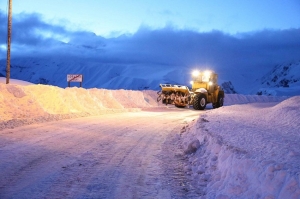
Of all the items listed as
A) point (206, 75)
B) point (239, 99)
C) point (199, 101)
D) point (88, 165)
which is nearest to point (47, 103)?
point (199, 101)

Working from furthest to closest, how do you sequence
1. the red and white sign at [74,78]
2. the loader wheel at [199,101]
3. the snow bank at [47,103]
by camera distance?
the red and white sign at [74,78], the loader wheel at [199,101], the snow bank at [47,103]

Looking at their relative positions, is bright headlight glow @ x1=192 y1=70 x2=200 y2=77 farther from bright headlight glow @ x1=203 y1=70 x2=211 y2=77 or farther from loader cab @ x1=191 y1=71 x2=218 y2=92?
bright headlight glow @ x1=203 y1=70 x2=211 y2=77

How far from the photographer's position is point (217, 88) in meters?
26.7

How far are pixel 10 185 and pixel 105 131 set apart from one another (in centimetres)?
625

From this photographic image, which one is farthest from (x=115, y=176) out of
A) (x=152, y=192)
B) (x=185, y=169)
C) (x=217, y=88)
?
(x=217, y=88)

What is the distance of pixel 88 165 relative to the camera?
700cm

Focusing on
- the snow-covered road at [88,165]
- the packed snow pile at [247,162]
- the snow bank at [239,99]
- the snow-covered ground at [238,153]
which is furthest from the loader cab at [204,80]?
the snow bank at [239,99]

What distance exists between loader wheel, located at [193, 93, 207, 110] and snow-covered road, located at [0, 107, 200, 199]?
12873 millimetres

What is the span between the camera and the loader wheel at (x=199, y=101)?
2388 cm

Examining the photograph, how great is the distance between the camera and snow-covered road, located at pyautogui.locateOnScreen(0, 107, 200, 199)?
17.9ft

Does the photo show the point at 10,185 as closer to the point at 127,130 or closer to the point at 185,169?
the point at 185,169

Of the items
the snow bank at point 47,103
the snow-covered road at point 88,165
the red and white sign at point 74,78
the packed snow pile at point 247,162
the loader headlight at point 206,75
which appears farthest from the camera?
the loader headlight at point 206,75

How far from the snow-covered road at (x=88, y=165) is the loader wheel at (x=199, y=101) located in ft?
42.2

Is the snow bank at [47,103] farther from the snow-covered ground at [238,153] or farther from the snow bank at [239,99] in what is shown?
the snow bank at [239,99]
